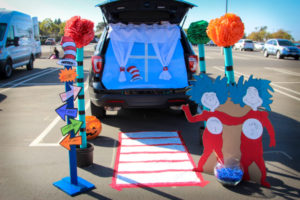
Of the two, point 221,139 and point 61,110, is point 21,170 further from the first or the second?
point 221,139

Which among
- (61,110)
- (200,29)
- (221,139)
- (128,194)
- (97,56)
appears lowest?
(128,194)

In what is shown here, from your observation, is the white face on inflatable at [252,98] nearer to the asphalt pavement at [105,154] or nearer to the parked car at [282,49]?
the asphalt pavement at [105,154]

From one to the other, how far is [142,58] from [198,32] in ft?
4.93

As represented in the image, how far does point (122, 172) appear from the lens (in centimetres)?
352

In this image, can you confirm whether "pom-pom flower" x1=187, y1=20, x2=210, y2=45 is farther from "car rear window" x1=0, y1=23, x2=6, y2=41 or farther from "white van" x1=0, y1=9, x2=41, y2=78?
"car rear window" x1=0, y1=23, x2=6, y2=41

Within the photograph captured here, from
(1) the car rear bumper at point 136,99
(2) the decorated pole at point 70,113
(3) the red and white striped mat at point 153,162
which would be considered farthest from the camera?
(1) the car rear bumper at point 136,99

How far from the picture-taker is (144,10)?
4980 mm

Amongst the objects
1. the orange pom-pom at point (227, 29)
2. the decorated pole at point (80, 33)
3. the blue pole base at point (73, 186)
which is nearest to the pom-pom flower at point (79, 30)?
the decorated pole at point (80, 33)

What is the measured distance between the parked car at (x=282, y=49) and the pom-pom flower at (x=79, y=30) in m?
22.7

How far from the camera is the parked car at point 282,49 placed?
22.4 meters

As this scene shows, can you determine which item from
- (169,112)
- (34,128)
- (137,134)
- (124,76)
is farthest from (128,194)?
(169,112)

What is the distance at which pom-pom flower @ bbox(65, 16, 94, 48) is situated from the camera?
10.6 feet

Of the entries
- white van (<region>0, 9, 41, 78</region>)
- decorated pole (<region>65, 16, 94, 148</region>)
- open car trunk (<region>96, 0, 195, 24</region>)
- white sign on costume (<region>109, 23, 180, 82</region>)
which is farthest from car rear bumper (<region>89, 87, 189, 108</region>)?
white van (<region>0, 9, 41, 78</region>)

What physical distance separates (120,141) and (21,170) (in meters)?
1.55
